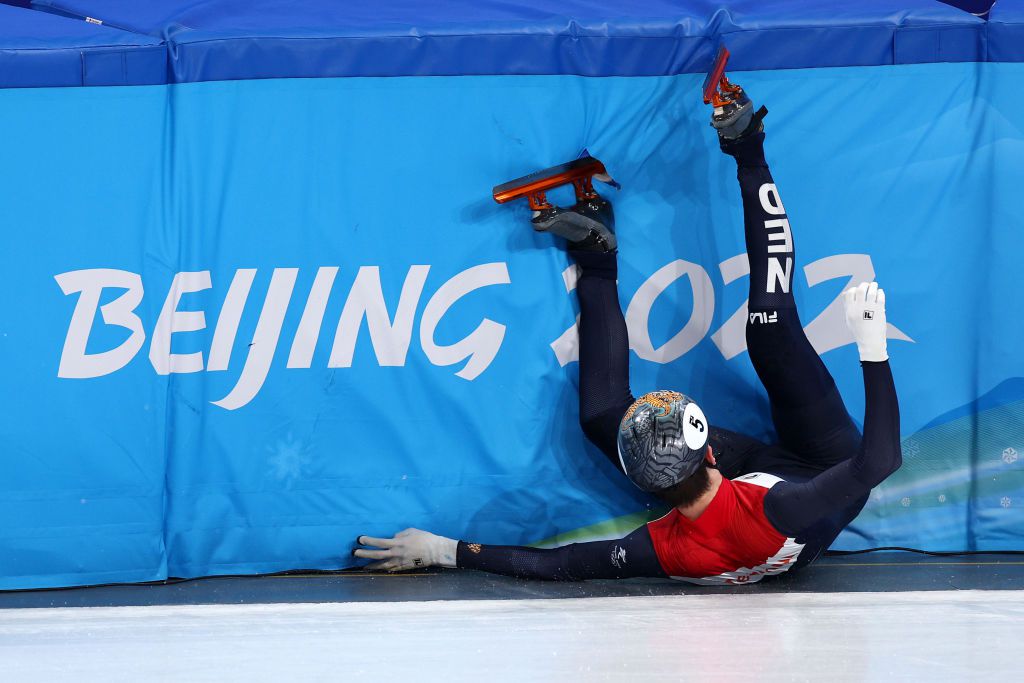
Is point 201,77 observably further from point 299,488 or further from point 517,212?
point 299,488

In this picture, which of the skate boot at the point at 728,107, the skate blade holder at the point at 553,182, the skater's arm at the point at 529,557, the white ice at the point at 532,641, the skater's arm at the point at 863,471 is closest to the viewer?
the white ice at the point at 532,641

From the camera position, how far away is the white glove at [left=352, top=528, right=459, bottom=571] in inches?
132

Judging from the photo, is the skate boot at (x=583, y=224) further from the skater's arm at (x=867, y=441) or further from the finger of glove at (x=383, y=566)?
the finger of glove at (x=383, y=566)

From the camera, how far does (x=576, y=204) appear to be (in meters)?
3.40

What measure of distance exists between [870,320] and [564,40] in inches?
55.5

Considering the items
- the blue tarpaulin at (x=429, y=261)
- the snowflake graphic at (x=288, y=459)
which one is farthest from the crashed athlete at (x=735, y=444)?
the snowflake graphic at (x=288, y=459)

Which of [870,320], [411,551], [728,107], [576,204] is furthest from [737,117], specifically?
[411,551]

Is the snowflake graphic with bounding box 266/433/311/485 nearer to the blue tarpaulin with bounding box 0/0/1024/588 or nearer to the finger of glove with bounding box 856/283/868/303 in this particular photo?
the blue tarpaulin with bounding box 0/0/1024/588

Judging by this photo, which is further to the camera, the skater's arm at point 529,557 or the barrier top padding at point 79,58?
the barrier top padding at point 79,58

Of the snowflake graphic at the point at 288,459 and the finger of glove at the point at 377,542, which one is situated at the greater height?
the snowflake graphic at the point at 288,459

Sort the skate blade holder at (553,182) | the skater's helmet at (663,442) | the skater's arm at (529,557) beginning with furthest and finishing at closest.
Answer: the skate blade holder at (553,182) → the skater's arm at (529,557) → the skater's helmet at (663,442)

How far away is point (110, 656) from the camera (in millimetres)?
2041

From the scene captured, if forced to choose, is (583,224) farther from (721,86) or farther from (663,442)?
(663,442)

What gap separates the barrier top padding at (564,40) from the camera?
3357 millimetres
